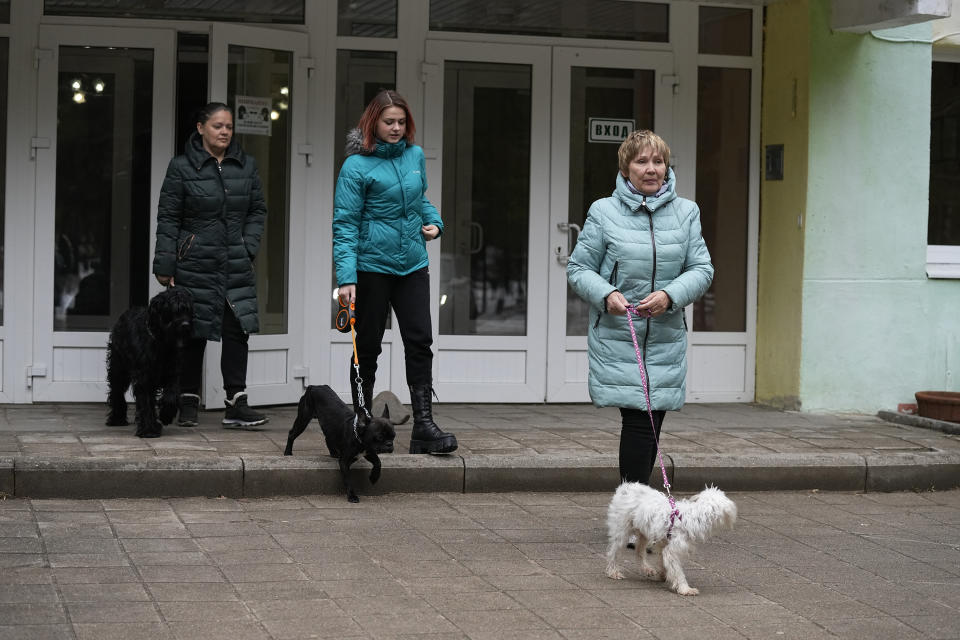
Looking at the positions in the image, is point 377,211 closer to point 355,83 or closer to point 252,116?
point 252,116

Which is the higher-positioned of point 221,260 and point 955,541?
point 221,260

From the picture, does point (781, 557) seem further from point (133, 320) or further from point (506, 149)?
point (506, 149)

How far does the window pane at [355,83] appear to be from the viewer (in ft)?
32.6

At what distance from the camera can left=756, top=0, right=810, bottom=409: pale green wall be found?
33.1 ft

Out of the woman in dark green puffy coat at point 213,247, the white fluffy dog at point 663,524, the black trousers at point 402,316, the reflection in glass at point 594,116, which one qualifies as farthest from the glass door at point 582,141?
the white fluffy dog at point 663,524

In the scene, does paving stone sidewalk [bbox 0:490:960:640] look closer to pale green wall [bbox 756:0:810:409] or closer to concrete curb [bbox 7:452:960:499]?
concrete curb [bbox 7:452:960:499]

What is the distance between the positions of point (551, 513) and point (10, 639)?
323 cm

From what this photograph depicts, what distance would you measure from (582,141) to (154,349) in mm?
3991

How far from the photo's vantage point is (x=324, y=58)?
9.81 meters

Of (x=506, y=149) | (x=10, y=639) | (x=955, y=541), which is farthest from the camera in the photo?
(x=506, y=149)

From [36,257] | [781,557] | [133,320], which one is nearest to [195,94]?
[36,257]

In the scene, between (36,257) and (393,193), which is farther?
(36,257)

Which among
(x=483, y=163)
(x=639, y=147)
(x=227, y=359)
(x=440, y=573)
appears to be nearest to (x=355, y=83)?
(x=483, y=163)

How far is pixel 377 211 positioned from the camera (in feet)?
24.1
